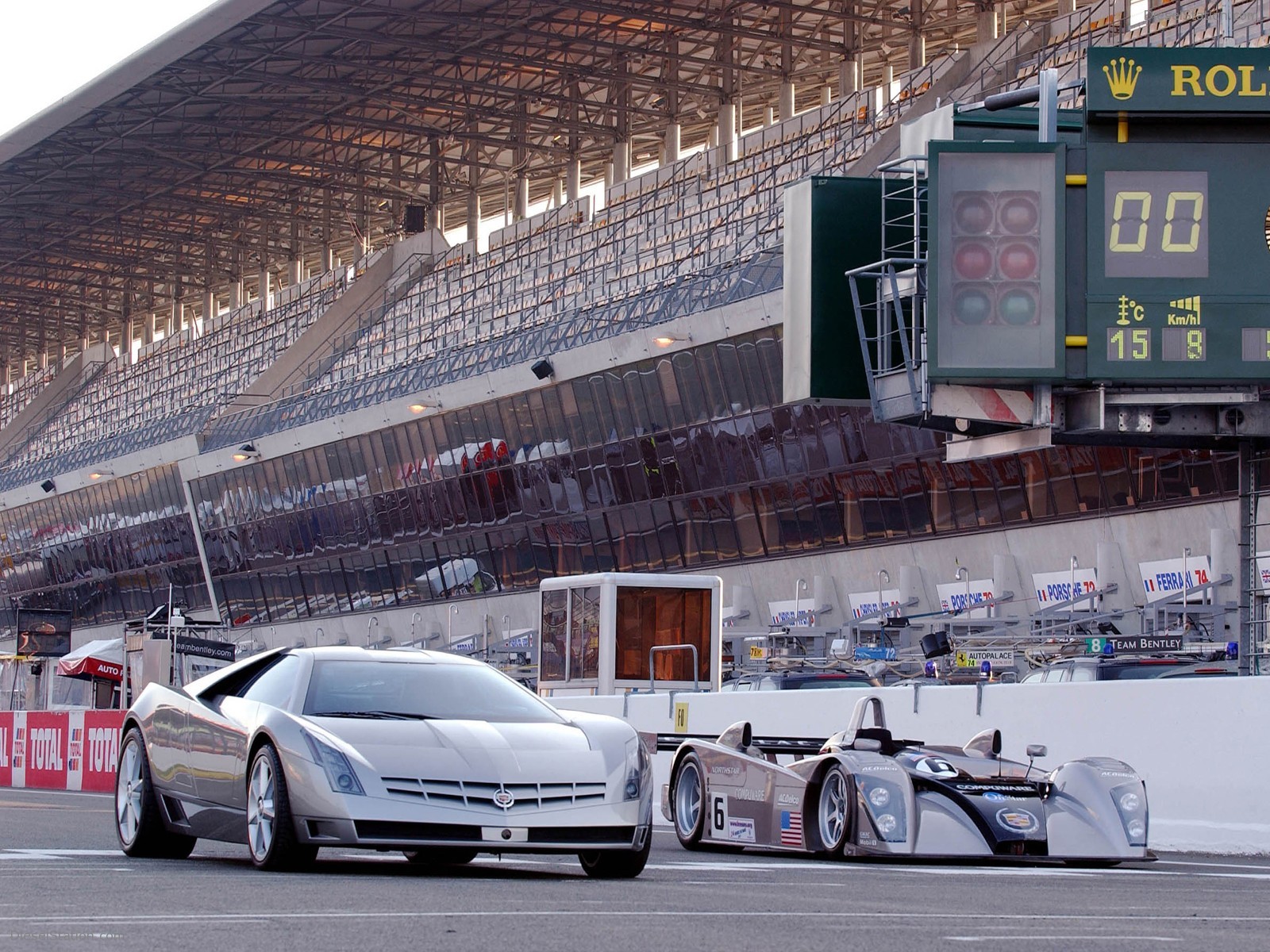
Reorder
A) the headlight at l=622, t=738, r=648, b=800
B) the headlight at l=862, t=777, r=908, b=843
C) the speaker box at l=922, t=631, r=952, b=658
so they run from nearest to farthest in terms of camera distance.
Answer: the headlight at l=622, t=738, r=648, b=800 → the headlight at l=862, t=777, r=908, b=843 → the speaker box at l=922, t=631, r=952, b=658

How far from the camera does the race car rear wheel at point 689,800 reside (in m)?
14.2

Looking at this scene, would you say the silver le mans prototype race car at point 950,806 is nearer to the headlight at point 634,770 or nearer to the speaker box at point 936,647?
the headlight at point 634,770

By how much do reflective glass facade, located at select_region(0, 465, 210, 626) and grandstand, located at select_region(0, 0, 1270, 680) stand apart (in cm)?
18

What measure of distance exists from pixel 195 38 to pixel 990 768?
4883cm

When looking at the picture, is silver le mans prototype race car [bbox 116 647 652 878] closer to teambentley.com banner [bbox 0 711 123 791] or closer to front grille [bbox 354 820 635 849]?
front grille [bbox 354 820 635 849]

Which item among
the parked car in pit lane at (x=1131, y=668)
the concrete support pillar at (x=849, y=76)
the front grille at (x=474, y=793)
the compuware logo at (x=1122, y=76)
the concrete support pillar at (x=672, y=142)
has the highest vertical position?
the concrete support pillar at (x=849, y=76)

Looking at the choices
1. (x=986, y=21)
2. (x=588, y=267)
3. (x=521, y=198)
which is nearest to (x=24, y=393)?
(x=521, y=198)

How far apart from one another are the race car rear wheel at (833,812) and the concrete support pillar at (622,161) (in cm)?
5822

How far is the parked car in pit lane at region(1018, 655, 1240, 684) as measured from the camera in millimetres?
18938

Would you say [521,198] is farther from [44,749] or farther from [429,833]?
[429,833]

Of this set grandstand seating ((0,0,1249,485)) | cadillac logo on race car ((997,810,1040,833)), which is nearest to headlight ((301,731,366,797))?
cadillac logo on race car ((997,810,1040,833))

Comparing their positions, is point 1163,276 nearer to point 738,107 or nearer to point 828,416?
point 828,416

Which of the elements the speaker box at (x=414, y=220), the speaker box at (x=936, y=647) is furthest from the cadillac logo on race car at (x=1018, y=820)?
the speaker box at (x=414, y=220)

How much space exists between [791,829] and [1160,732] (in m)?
3.30
